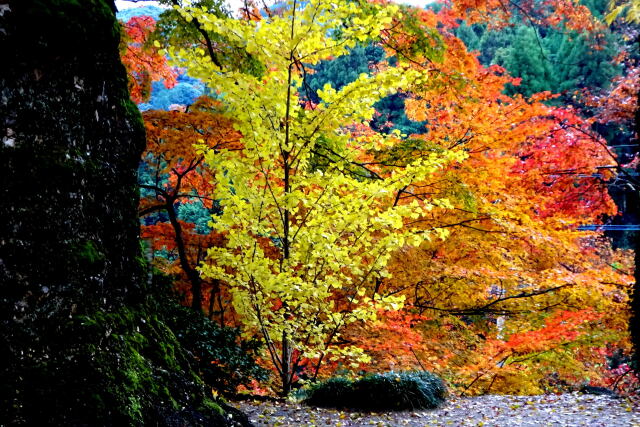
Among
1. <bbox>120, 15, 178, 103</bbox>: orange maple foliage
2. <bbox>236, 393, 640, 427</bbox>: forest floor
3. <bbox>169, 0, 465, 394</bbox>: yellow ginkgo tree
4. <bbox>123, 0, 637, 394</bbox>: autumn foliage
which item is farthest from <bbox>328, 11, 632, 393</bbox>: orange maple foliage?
<bbox>120, 15, 178, 103</bbox>: orange maple foliage

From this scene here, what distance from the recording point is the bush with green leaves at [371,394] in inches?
216

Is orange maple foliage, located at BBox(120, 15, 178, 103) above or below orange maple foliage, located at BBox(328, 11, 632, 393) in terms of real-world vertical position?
above

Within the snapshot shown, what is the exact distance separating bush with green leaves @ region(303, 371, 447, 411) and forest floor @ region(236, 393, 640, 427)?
161 mm

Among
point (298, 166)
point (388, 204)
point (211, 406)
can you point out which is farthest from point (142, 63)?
point (211, 406)

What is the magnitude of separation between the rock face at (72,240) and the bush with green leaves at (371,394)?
11.3 ft

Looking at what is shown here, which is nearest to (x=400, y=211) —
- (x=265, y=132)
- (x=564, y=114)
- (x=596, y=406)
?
(x=265, y=132)

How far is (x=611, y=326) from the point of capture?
22.8ft

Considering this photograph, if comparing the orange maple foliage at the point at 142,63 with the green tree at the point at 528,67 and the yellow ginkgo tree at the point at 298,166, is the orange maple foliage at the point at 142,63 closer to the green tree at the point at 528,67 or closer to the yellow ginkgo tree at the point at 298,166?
the yellow ginkgo tree at the point at 298,166

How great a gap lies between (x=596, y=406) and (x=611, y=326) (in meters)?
1.56

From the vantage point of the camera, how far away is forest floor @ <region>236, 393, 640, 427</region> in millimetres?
4625

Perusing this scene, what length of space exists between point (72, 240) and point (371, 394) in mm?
4597

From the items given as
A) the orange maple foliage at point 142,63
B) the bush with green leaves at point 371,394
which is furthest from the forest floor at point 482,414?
the orange maple foliage at point 142,63

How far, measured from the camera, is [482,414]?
5.54 meters

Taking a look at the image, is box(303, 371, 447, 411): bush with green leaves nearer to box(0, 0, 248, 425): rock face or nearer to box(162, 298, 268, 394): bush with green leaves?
box(162, 298, 268, 394): bush with green leaves
